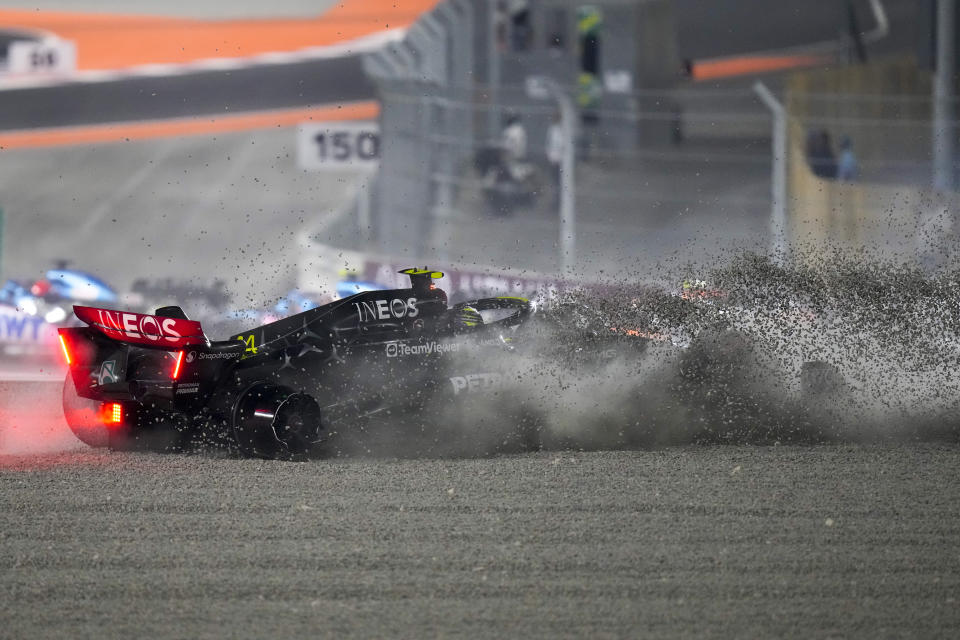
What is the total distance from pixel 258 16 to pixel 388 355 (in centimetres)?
2127

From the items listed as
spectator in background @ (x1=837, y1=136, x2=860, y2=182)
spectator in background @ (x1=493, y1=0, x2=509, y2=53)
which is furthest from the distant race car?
spectator in background @ (x1=837, y1=136, x2=860, y2=182)

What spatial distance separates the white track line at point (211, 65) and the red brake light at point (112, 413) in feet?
56.5

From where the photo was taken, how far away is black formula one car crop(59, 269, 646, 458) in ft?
23.3

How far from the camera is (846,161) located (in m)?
16.0

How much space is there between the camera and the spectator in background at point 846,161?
1611 cm

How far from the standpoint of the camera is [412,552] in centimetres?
547

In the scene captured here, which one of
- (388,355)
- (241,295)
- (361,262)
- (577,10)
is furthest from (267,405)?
(577,10)

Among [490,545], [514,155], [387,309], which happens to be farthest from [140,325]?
[514,155]

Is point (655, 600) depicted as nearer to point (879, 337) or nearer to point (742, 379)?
point (742, 379)

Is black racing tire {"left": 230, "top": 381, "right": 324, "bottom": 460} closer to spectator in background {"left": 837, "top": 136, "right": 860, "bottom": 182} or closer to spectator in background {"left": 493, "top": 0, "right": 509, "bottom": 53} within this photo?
spectator in background {"left": 837, "top": 136, "right": 860, "bottom": 182}

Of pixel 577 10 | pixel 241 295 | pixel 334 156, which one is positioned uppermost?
pixel 577 10

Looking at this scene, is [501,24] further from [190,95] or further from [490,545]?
[490,545]

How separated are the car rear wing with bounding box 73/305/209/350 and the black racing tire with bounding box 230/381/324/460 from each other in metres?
0.45

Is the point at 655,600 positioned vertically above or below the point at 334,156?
below
